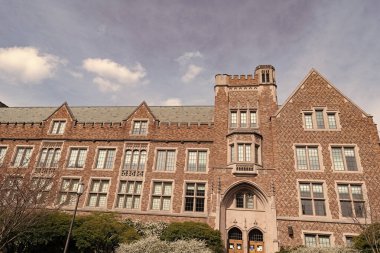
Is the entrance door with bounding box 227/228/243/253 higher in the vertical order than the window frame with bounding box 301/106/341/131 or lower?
lower

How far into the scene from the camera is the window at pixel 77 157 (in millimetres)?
25931

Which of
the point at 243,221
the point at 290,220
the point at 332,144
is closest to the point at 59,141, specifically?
the point at 243,221

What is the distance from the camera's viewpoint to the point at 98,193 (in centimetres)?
2441

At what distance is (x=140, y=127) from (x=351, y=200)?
18.6 m

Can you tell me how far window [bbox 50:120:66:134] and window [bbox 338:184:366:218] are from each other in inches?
1002

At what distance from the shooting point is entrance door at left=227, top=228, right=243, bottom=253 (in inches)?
840

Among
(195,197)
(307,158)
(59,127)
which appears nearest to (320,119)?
(307,158)

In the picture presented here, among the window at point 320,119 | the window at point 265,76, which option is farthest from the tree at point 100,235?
the window at point 265,76

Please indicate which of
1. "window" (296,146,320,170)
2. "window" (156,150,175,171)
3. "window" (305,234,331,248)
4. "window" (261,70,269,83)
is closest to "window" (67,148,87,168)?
"window" (156,150,175,171)

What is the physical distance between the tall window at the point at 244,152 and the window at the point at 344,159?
671 centimetres

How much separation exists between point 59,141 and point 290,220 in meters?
21.8

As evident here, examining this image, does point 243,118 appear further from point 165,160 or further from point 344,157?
point 344,157

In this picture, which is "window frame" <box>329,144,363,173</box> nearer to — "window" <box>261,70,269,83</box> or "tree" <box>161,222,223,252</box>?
"window" <box>261,70,269,83</box>

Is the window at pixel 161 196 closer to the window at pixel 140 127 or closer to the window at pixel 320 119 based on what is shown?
the window at pixel 140 127
